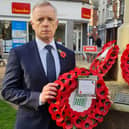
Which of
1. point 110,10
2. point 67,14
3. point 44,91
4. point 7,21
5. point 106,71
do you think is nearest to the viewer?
point 44,91

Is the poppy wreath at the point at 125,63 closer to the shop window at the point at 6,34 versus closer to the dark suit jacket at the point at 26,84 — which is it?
the dark suit jacket at the point at 26,84

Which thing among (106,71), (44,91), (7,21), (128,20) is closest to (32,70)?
(44,91)

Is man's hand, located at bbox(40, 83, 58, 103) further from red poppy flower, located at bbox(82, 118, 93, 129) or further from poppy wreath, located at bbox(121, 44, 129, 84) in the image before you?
poppy wreath, located at bbox(121, 44, 129, 84)

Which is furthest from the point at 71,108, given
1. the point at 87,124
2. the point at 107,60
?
the point at 107,60

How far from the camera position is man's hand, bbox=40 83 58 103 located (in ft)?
5.22

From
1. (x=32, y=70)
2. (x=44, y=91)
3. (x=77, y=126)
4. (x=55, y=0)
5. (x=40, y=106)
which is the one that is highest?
(x=55, y=0)

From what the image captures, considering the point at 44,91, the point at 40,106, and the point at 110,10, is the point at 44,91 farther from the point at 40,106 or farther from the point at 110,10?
the point at 110,10

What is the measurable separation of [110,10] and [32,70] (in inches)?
1439

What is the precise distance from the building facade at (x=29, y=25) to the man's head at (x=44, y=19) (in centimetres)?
1375

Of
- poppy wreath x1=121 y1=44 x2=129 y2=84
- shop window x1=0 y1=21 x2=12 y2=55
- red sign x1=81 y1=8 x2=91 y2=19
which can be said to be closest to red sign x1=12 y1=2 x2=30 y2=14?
shop window x1=0 y1=21 x2=12 y2=55

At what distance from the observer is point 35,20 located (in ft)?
5.67

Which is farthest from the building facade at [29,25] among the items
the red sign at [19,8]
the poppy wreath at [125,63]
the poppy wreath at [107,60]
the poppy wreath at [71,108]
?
the poppy wreath at [71,108]

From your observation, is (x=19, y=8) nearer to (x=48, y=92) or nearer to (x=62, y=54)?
(x=62, y=54)

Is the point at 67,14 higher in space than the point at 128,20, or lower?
higher
